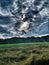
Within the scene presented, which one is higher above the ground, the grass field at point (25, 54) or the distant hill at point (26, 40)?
the distant hill at point (26, 40)

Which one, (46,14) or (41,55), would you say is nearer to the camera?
(41,55)

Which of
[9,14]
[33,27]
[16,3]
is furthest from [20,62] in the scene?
[16,3]

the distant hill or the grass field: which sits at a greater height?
the distant hill

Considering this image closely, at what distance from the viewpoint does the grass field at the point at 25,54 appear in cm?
197

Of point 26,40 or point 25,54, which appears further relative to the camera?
point 26,40

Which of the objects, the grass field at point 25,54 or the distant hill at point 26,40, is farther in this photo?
the distant hill at point 26,40

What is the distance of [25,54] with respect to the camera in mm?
2102

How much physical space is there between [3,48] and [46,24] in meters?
0.64

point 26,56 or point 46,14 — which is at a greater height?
point 46,14

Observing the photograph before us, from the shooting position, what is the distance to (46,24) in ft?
8.54

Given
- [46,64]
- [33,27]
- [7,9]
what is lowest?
[46,64]

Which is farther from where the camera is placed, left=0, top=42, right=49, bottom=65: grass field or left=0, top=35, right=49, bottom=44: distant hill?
left=0, top=35, right=49, bottom=44: distant hill

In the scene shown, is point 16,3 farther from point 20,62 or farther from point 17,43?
point 20,62

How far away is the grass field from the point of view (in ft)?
6.48
